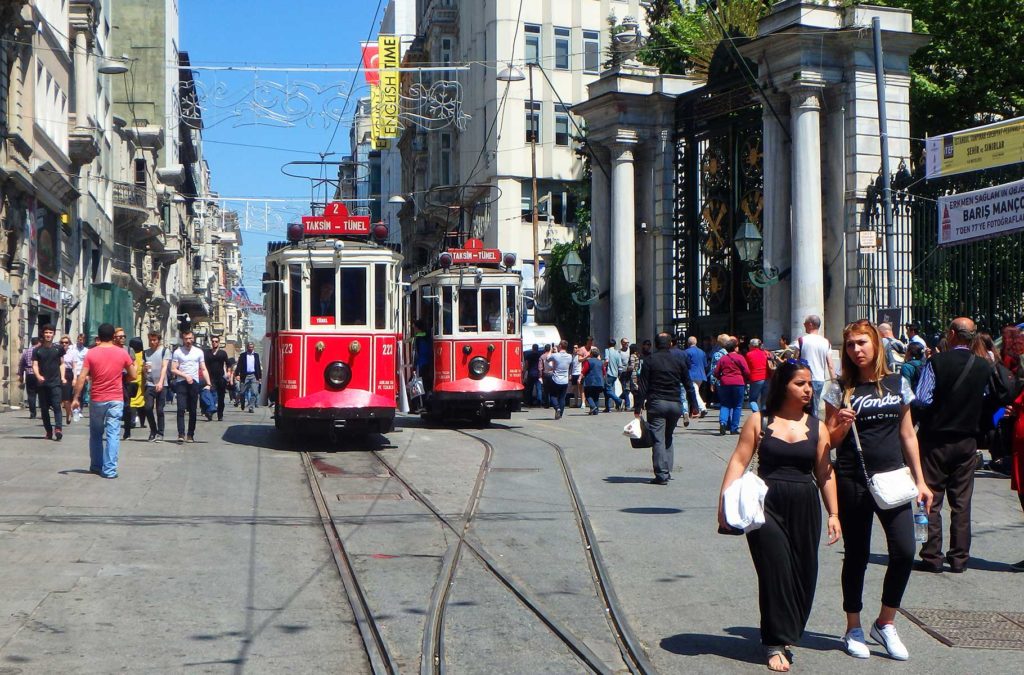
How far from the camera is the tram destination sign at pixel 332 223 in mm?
19000

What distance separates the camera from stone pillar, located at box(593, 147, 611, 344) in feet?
102

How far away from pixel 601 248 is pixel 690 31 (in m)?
7.50

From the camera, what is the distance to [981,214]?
65.0ft

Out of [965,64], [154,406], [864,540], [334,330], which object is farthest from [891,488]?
[965,64]

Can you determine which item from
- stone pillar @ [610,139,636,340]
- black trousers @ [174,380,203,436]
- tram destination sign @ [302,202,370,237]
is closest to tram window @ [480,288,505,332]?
tram destination sign @ [302,202,370,237]

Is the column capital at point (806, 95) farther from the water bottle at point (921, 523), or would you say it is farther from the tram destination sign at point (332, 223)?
the water bottle at point (921, 523)

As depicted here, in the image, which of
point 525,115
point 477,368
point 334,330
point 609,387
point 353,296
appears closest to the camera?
point 334,330

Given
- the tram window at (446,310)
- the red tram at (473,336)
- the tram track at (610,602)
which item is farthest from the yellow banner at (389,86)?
the tram track at (610,602)

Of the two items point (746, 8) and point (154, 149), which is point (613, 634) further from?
point (154, 149)

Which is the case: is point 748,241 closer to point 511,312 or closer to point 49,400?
point 511,312

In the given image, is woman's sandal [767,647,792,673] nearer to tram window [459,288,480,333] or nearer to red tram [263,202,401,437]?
red tram [263,202,401,437]

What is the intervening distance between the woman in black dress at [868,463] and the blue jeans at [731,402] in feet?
43.6

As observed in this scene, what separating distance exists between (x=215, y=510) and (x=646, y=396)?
5.00 metres

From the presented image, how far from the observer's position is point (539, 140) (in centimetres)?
5028
